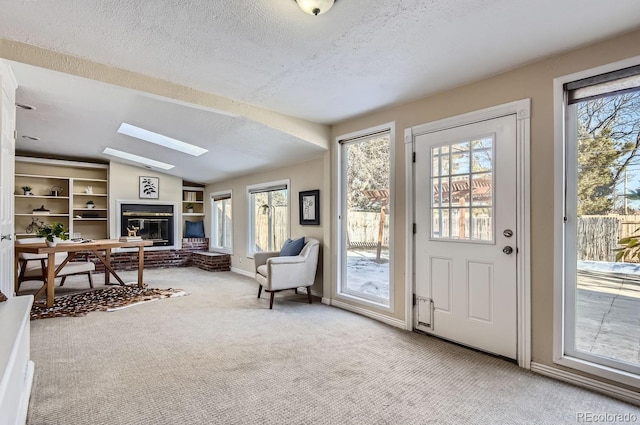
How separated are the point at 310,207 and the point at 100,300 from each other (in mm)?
3063

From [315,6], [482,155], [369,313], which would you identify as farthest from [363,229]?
[315,6]

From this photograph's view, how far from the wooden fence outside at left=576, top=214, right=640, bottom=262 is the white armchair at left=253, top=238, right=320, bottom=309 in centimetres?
279

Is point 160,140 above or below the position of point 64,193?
above

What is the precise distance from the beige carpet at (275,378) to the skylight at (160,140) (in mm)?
2778

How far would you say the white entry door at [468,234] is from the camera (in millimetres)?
2639

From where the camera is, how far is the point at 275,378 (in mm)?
2328

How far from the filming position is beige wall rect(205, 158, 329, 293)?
474 centimetres

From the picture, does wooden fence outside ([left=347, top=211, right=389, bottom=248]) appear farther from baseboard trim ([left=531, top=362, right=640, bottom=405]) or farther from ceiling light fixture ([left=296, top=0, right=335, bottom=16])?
ceiling light fixture ([left=296, top=0, right=335, bottom=16])

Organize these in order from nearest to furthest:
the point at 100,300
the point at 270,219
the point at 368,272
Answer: the point at 368,272 → the point at 100,300 → the point at 270,219

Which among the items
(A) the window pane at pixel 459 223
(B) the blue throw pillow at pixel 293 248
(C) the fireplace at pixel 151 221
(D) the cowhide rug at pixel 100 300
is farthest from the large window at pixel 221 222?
(A) the window pane at pixel 459 223

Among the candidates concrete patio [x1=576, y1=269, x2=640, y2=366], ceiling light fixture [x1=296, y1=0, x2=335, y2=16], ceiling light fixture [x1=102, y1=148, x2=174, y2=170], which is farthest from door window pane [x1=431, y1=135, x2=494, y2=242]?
ceiling light fixture [x1=102, y1=148, x2=174, y2=170]

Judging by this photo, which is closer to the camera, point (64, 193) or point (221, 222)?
point (64, 193)

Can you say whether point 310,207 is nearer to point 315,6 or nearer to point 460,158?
point 460,158

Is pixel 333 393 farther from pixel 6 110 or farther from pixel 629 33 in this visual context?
pixel 6 110
